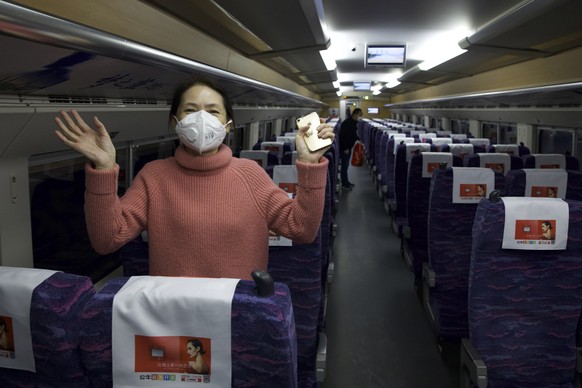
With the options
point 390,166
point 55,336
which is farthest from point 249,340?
point 390,166

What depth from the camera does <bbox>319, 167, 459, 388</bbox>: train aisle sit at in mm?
3387

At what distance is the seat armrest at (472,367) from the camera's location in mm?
2199

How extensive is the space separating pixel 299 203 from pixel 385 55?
716 cm

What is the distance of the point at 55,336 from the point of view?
111 cm

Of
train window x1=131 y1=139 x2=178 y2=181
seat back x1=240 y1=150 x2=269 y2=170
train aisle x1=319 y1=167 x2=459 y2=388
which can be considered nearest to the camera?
train aisle x1=319 y1=167 x2=459 y2=388

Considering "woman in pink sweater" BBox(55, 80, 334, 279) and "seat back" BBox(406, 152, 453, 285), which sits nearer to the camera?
"woman in pink sweater" BBox(55, 80, 334, 279)

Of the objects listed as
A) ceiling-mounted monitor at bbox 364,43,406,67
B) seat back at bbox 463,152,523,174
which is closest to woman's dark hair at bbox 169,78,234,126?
seat back at bbox 463,152,523,174

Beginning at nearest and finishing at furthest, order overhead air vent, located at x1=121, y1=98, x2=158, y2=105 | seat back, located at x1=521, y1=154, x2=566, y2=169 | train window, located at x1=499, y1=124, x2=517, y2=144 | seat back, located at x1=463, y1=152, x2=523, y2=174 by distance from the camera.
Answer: overhead air vent, located at x1=121, y1=98, x2=158, y2=105
seat back, located at x1=521, y1=154, x2=566, y2=169
seat back, located at x1=463, y1=152, x2=523, y2=174
train window, located at x1=499, y1=124, x2=517, y2=144

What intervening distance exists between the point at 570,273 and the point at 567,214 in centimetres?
30

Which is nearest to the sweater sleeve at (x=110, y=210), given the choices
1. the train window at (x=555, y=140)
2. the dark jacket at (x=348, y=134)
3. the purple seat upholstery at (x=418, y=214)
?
the purple seat upholstery at (x=418, y=214)

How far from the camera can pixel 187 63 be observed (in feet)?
9.65

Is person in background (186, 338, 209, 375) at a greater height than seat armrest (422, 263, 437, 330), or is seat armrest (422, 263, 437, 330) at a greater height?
person in background (186, 338, 209, 375)

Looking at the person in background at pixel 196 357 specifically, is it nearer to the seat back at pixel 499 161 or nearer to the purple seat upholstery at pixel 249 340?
the purple seat upholstery at pixel 249 340

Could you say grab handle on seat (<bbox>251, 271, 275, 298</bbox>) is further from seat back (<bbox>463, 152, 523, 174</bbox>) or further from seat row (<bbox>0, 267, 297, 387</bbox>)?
seat back (<bbox>463, 152, 523, 174</bbox>)
